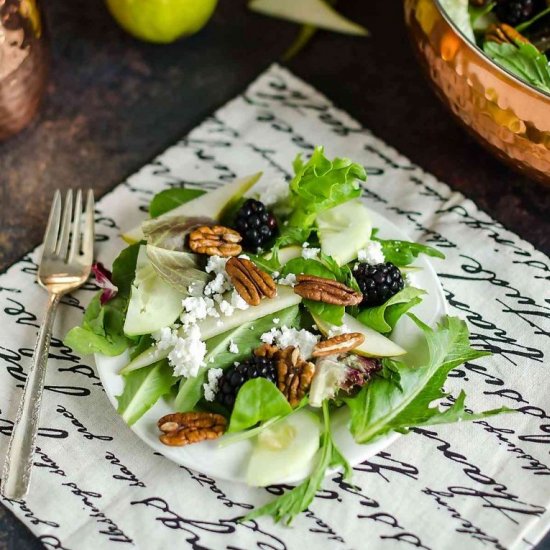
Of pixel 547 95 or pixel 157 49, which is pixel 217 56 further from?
pixel 547 95

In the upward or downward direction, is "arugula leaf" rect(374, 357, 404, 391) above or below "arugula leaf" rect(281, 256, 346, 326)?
below

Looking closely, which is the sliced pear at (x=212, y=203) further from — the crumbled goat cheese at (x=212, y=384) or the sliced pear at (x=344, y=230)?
the crumbled goat cheese at (x=212, y=384)

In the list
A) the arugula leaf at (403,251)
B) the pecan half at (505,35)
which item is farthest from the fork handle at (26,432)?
the pecan half at (505,35)

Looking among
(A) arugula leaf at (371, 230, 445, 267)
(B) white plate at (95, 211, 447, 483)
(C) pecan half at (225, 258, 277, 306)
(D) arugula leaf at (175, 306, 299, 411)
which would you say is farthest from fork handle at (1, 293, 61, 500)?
(A) arugula leaf at (371, 230, 445, 267)

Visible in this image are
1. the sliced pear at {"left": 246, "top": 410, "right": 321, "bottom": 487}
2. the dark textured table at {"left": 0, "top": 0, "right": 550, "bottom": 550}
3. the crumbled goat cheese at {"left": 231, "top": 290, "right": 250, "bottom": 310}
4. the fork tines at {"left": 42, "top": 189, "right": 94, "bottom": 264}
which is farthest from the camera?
the dark textured table at {"left": 0, "top": 0, "right": 550, "bottom": 550}

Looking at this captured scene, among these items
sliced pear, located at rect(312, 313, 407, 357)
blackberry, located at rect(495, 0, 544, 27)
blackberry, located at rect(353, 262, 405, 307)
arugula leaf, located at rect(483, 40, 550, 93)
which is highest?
blackberry, located at rect(495, 0, 544, 27)

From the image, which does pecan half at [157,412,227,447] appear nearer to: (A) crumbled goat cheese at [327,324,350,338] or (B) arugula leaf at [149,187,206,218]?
(A) crumbled goat cheese at [327,324,350,338]

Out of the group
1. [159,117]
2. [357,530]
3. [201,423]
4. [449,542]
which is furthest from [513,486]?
[159,117]

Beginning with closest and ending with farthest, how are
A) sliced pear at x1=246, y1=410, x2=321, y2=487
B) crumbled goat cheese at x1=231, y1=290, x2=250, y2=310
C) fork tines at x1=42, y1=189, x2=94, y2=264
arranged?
sliced pear at x1=246, y1=410, x2=321, y2=487, crumbled goat cheese at x1=231, y1=290, x2=250, y2=310, fork tines at x1=42, y1=189, x2=94, y2=264
